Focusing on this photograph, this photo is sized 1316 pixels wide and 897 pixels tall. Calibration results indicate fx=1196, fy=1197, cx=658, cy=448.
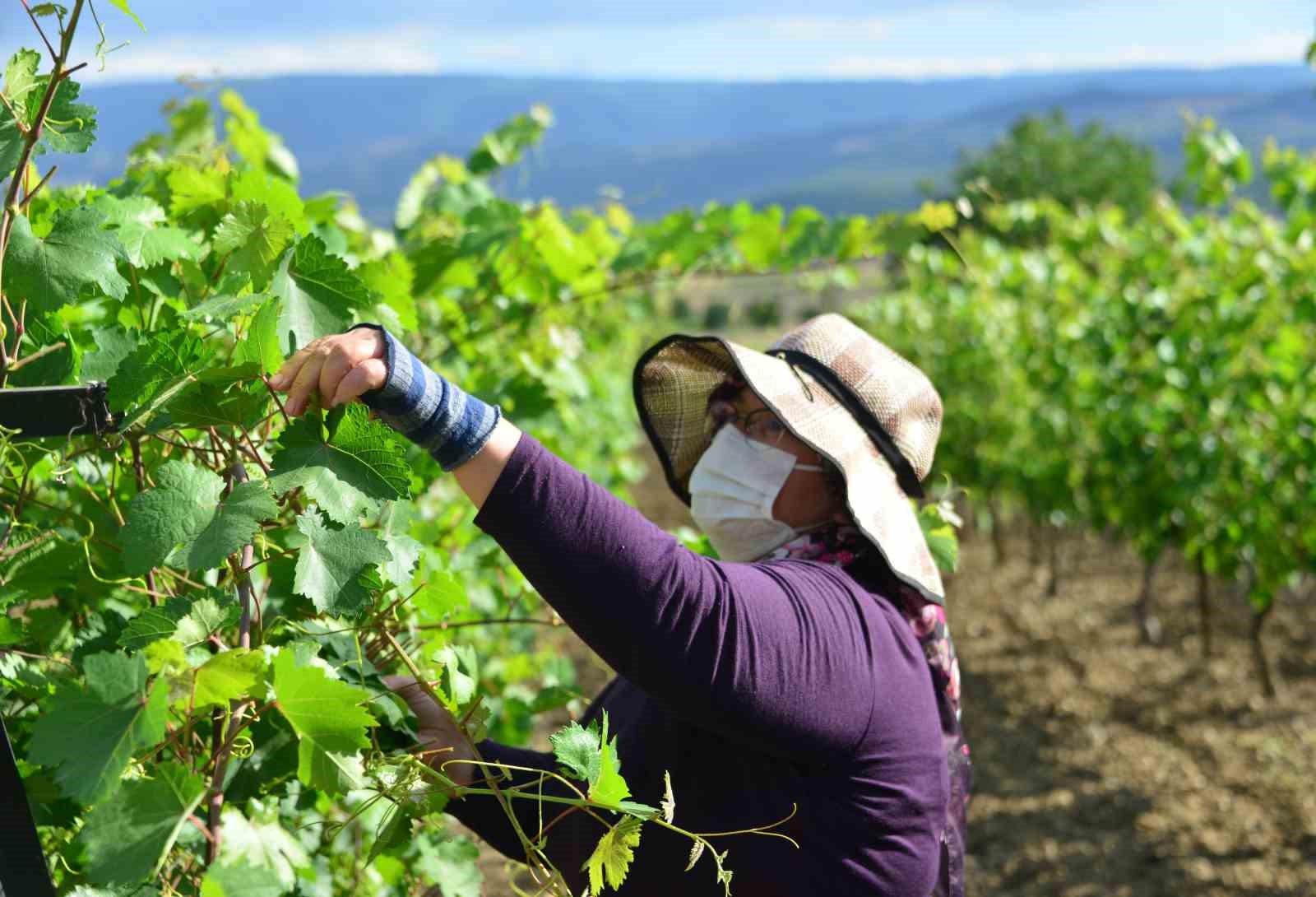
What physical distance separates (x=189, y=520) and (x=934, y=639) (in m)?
1.10

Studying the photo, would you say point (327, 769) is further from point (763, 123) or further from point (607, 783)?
point (763, 123)

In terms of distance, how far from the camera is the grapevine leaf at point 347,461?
99cm

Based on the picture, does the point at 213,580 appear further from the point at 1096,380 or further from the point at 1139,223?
the point at 1139,223

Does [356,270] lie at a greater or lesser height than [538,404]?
greater

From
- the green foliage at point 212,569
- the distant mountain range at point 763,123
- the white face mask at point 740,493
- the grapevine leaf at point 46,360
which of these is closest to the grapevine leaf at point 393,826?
the green foliage at point 212,569

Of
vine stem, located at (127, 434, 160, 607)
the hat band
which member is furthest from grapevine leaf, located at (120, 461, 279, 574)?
the hat band

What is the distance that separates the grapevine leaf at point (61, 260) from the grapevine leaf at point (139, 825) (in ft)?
1.45

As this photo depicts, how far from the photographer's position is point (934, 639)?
1714 millimetres

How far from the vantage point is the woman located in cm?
118

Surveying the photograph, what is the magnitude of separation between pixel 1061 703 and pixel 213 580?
17.9 feet

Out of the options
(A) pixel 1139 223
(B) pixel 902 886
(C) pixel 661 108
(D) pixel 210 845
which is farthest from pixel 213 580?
(C) pixel 661 108

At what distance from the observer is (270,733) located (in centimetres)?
132

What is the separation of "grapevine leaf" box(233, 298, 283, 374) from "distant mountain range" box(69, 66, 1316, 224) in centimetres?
148

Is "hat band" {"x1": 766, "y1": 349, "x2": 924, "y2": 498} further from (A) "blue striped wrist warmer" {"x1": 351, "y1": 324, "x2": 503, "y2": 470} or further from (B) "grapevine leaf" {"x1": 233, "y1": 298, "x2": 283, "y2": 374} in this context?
(B) "grapevine leaf" {"x1": 233, "y1": 298, "x2": 283, "y2": 374}
